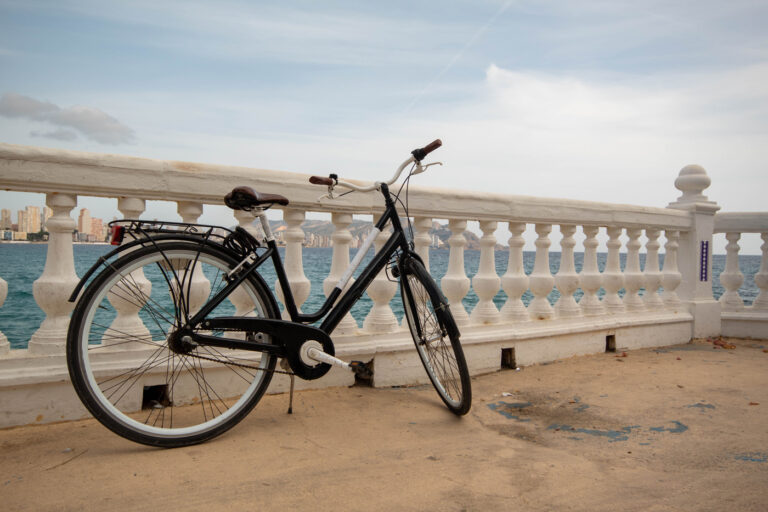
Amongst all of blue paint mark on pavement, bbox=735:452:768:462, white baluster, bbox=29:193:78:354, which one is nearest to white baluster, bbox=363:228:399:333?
white baluster, bbox=29:193:78:354

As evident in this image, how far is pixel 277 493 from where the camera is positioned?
2.22 m

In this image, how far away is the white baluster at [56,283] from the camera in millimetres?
2924

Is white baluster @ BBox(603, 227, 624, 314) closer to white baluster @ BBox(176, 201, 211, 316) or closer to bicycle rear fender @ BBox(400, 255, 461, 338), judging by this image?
bicycle rear fender @ BBox(400, 255, 461, 338)

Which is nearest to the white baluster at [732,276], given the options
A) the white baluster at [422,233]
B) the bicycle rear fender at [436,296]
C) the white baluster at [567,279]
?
the white baluster at [567,279]

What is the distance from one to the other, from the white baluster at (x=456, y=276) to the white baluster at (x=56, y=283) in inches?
99.1

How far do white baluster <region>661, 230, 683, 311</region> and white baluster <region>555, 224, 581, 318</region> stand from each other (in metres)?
1.50

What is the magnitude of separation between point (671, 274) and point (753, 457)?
11.5ft

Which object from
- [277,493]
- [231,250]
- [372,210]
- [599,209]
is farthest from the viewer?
[599,209]

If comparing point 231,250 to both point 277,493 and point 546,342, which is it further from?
point 546,342

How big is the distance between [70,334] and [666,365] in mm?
4521

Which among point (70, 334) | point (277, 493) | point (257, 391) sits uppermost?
point (70, 334)

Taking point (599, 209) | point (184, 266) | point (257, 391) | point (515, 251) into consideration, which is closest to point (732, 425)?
point (515, 251)

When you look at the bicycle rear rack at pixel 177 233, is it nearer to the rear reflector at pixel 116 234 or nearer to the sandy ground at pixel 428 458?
the rear reflector at pixel 116 234

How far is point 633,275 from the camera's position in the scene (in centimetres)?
555
